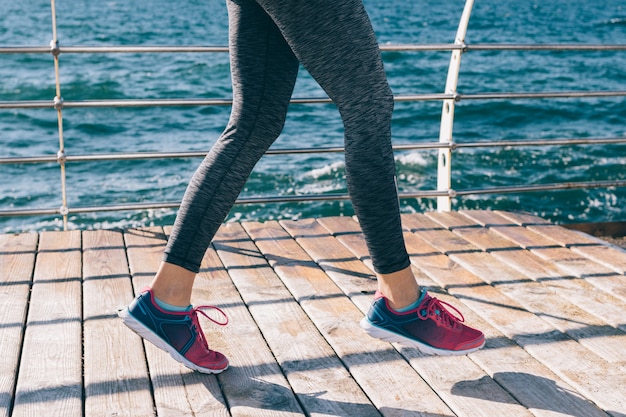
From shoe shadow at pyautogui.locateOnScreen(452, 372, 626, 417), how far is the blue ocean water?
8.01 m

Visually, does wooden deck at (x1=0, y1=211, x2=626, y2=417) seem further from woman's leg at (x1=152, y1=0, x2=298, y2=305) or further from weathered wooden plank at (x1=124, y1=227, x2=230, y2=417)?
woman's leg at (x1=152, y1=0, x2=298, y2=305)

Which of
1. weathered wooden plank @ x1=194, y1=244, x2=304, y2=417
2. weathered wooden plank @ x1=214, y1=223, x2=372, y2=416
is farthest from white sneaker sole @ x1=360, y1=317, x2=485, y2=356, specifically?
weathered wooden plank @ x1=194, y1=244, x2=304, y2=417

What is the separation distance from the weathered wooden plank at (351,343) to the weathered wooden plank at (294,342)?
2 centimetres

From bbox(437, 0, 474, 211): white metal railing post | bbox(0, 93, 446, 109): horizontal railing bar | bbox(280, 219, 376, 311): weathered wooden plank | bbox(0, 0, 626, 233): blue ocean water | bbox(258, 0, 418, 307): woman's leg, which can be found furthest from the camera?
bbox(0, 0, 626, 233): blue ocean water

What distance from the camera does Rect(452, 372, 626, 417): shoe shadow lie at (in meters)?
1.54

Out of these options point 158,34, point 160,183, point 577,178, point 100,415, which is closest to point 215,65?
point 158,34

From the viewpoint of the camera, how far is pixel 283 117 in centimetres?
168

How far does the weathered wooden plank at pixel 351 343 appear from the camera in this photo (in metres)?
→ 1.57

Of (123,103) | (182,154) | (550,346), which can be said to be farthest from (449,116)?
(550,346)

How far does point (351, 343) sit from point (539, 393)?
46 cm

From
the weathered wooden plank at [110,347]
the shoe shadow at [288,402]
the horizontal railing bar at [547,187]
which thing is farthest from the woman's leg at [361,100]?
the horizontal railing bar at [547,187]

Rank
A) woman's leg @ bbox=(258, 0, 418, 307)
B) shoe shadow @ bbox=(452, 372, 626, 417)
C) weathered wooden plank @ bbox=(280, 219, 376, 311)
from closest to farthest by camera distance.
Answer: woman's leg @ bbox=(258, 0, 418, 307)
shoe shadow @ bbox=(452, 372, 626, 417)
weathered wooden plank @ bbox=(280, 219, 376, 311)

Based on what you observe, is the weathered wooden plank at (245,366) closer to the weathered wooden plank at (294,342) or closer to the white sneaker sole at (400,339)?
the weathered wooden plank at (294,342)

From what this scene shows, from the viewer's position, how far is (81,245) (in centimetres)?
260
